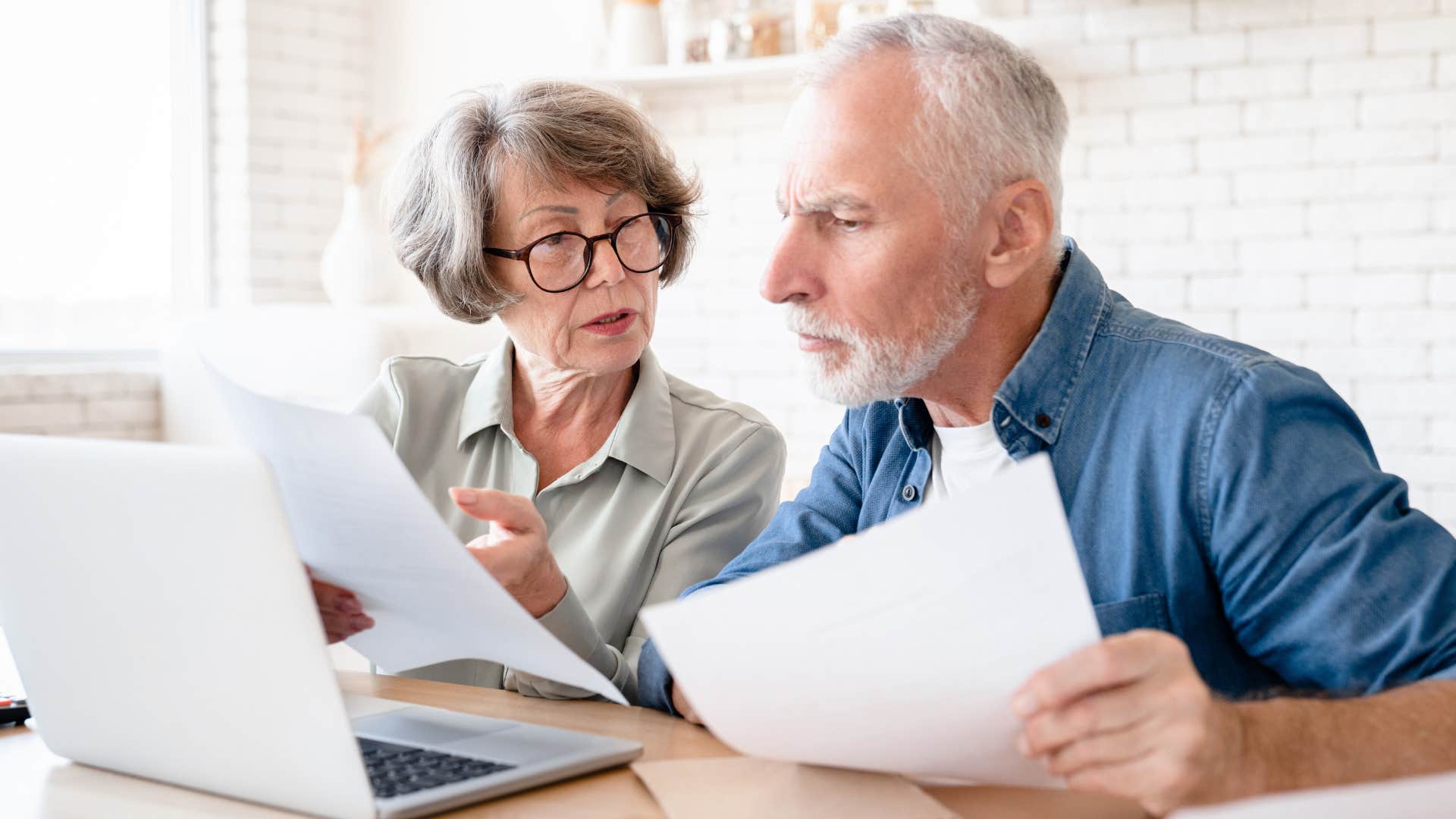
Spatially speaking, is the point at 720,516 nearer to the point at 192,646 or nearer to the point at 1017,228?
the point at 1017,228

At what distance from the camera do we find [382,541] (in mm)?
1038

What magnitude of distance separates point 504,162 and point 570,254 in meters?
0.15

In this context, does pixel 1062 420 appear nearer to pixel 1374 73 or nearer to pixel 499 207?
pixel 499 207

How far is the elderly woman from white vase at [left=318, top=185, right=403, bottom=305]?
2.41 metres

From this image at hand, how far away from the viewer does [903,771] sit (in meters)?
0.97

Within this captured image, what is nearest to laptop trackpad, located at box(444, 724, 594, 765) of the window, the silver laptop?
the silver laptop

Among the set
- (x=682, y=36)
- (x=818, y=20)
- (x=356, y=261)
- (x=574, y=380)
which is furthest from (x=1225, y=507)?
(x=356, y=261)

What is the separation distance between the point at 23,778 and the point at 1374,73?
332 cm

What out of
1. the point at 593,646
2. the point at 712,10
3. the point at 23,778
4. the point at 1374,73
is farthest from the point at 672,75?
the point at 23,778

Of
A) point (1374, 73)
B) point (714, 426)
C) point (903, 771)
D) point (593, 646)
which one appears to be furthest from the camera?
point (1374, 73)

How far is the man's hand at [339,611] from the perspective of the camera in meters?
1.20

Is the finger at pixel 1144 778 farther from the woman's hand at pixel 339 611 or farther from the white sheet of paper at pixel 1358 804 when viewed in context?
the woman's hand at pixel 339 611

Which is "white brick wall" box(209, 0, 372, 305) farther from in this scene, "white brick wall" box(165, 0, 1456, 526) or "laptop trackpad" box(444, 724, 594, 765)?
"laptop trackpad" box(444, 724, 594, 765)

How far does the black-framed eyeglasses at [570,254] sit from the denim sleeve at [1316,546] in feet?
2.91
